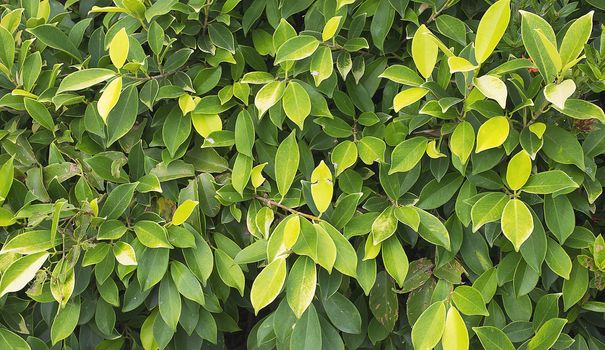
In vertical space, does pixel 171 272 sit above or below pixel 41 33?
below

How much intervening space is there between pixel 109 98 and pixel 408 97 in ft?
2.22

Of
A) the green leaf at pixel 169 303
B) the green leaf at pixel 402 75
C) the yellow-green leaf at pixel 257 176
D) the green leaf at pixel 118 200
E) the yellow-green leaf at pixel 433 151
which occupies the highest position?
the green leaf at pixel 402 75

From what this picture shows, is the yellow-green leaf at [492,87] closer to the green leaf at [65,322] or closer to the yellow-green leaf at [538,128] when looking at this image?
the yellow-green leaf at [538,128]

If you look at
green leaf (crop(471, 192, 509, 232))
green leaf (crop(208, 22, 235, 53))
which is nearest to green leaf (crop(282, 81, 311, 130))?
green leaf (crop(208, 22, 235, 53))

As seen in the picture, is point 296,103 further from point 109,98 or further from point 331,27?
point 109,98

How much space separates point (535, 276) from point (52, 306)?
1188mm

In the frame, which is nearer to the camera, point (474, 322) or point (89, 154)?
point (474, 322)

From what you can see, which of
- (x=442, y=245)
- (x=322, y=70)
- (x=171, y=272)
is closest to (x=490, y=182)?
(x=442, y=245)

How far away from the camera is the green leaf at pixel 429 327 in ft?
4.75

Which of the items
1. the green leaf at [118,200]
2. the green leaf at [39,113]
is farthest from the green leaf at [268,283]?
the green leaf at [39,113]

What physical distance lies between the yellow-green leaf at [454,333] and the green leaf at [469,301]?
0.05 m

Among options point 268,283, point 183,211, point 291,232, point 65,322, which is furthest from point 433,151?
point 65,322

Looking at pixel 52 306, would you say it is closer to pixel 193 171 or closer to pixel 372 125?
pixel 193 171

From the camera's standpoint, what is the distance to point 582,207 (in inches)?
60.4
